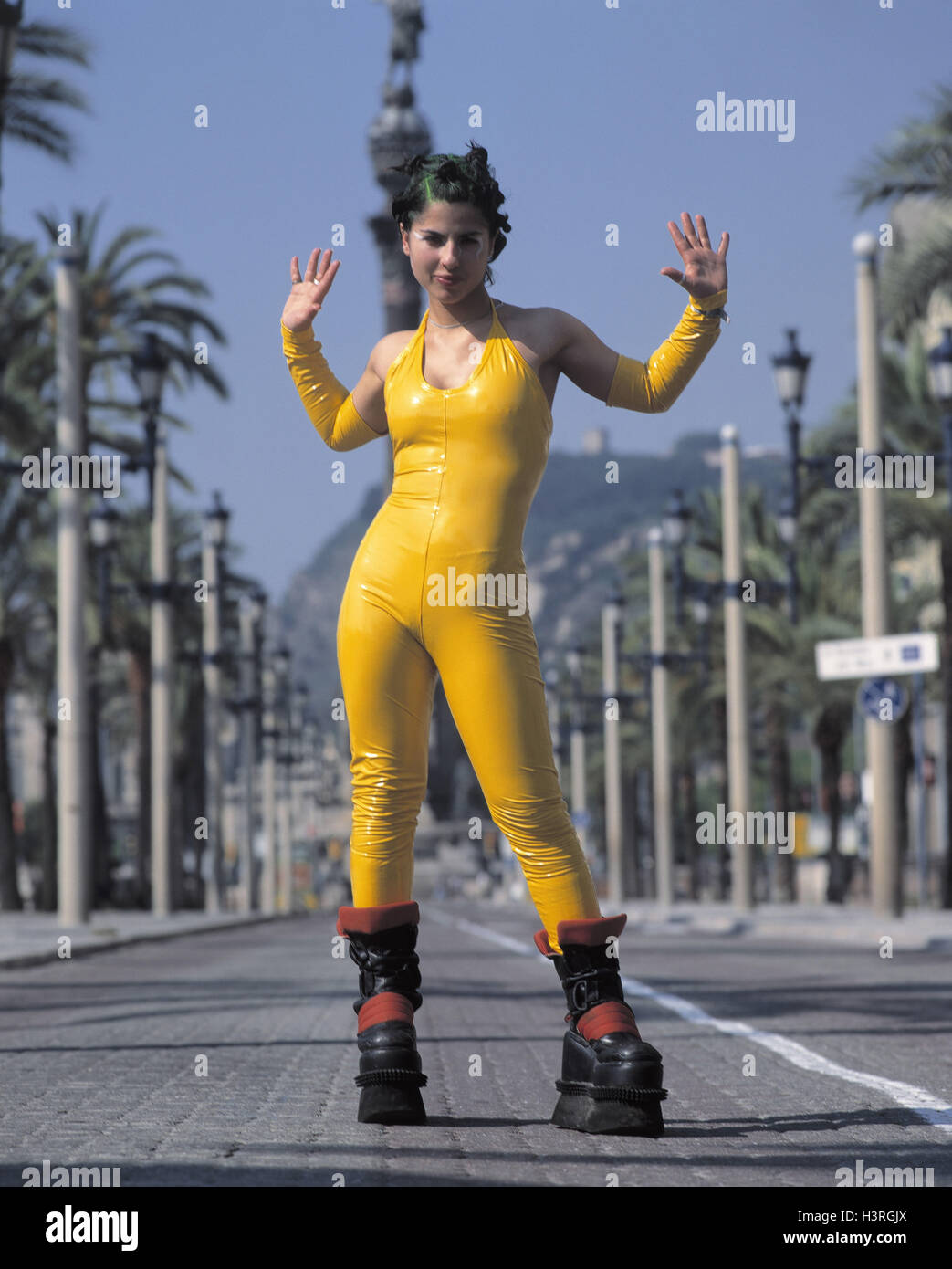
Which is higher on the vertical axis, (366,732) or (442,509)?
(442,509)

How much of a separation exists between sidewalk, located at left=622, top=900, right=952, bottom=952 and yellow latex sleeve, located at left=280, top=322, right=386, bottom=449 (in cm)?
1326

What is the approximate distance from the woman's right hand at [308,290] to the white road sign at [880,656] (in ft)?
47.7

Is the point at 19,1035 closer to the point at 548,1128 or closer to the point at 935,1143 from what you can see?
the point at 548,1128

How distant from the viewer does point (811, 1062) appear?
6.57 m

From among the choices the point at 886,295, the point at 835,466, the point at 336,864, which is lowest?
the point at 336,864

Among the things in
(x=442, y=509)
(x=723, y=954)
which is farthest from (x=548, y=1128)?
(x=723, y=954)

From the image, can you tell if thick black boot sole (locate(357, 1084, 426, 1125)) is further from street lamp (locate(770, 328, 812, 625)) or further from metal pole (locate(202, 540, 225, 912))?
metal pole (locate(202, 540, 225, 912))

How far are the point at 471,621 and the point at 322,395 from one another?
0.91 m

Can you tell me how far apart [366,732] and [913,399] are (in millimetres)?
25741

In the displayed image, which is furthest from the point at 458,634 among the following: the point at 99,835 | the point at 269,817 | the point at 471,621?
the point at 269,817

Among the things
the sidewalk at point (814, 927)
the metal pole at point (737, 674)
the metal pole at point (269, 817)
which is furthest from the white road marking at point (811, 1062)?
the metal pole at point (269, 817)

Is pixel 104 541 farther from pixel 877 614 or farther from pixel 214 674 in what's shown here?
pixel 214 674

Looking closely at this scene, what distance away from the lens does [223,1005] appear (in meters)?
10.2

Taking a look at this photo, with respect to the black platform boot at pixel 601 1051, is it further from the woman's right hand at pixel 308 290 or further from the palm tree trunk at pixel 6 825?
the palm tree trunk at pixel 6 825
